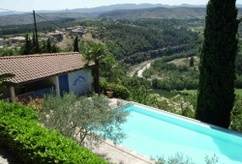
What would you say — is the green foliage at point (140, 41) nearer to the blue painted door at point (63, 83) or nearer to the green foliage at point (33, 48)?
the green foliage at point (33, 48)

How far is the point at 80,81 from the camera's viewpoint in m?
22.3

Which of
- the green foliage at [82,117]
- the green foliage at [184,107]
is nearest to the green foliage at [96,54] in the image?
the green foliage at [184,107]

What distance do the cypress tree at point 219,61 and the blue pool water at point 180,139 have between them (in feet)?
4.06

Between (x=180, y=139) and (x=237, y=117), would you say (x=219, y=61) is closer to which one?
(x=237, y=117)

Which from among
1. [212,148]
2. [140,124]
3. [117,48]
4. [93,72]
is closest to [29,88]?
[93,72]

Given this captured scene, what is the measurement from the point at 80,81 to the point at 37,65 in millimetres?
3468

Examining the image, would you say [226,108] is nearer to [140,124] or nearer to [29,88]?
[140,124]

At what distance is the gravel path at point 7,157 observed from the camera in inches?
347

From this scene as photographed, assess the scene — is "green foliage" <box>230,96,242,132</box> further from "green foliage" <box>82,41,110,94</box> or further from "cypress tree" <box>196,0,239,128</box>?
"green foliage" <box>82,41,110,94</box>

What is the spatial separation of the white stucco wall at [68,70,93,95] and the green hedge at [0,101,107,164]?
11458 millimetres

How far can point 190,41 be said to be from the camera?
7003 inches

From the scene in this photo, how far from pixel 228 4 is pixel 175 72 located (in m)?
103

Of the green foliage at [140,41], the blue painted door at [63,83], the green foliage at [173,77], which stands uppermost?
the blue painted door at [63,83]

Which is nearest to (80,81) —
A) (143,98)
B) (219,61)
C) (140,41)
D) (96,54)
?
(96,54)
